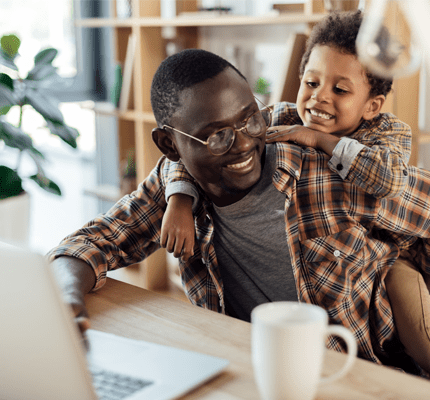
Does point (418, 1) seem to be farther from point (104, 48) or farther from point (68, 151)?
point (68, 151)

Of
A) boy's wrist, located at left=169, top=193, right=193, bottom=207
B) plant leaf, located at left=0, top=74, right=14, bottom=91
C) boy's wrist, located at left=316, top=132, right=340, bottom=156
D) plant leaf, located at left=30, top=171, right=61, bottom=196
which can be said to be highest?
boy's wrist, located at left=316, top=132, right=340, bottom=156

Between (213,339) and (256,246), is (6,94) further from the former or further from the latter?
(213,339)

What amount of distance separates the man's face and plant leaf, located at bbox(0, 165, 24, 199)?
1.69 metres

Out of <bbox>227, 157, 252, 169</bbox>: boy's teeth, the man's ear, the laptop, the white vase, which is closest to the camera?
the laptop

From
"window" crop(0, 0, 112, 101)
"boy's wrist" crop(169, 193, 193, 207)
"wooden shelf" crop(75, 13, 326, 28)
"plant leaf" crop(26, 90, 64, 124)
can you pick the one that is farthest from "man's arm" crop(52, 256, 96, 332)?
"window" crop(0, 0, 112, 101)

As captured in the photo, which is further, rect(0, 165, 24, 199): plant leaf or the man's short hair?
rect(0, 165, 24, 199): plant leaf

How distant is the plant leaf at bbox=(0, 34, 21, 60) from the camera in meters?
2.61

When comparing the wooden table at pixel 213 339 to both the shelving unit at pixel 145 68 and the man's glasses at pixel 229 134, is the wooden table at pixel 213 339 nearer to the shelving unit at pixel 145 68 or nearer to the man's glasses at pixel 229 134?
the man's glasses at pixel 229 134

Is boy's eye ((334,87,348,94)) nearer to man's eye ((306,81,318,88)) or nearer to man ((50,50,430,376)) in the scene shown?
man's eye ((306,81,318,88))

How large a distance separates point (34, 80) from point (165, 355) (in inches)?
87.1

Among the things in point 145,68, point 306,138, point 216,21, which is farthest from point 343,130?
point 145,68

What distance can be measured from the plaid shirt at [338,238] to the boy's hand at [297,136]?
2cm

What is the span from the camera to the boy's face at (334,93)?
4.23ft

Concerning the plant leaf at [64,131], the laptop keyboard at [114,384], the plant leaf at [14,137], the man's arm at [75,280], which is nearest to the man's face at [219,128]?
the man's arm at [75,280]
